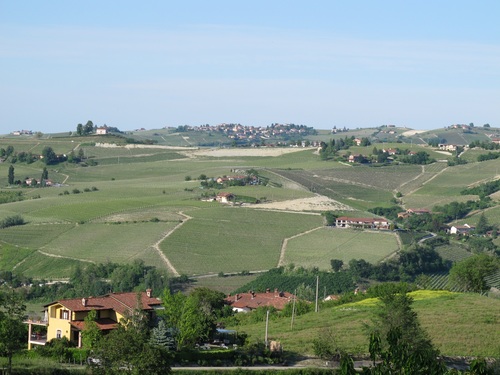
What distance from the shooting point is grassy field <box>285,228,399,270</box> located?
300ft

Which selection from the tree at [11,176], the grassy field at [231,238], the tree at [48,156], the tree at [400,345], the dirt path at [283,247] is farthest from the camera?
the tree at [48,156]

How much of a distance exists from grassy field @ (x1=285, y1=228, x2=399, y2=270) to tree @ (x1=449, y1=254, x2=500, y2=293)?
14518mm

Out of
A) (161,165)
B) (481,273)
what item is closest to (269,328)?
(481,273)

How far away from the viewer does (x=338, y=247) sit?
95.9 m

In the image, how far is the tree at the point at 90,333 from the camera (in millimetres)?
47469

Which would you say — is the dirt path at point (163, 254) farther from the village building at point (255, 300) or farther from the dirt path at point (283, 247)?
the village building at point (255, 300)

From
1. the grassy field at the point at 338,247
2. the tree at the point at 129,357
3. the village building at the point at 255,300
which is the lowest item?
the village building at the point at 255,300

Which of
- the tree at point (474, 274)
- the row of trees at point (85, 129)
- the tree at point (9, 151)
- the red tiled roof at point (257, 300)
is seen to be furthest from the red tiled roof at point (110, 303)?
the row of trees at point (85, 129)

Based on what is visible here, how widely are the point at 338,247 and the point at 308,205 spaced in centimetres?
1927

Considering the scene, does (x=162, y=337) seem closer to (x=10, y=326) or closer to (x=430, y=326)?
(x=10, y=326)

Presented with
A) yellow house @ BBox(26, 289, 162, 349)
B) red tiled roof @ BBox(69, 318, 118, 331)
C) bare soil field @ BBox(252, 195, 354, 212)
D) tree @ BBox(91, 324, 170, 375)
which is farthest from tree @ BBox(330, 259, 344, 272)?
tree @ BBox(91, 324, 170, 375)

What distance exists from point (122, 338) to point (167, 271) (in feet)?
146

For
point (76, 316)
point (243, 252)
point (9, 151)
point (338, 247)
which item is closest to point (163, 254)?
point (243, 252)

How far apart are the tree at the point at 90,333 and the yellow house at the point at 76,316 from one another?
0.62 meters
